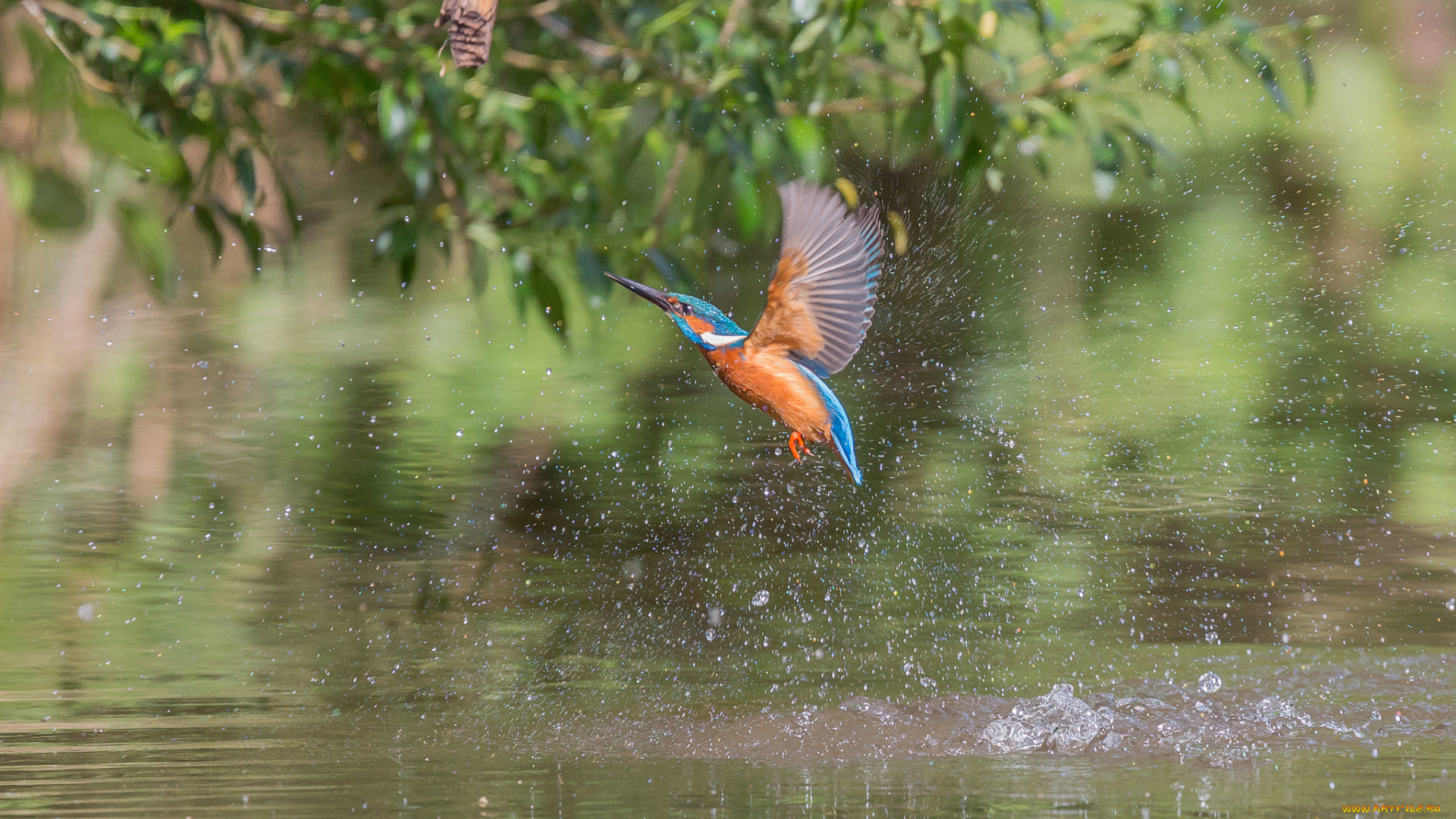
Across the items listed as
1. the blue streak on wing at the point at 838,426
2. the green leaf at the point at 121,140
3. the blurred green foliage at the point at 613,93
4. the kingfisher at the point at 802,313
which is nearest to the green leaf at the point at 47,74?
the green leaf at the point at 121,140

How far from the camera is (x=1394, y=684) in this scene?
8.34 ft

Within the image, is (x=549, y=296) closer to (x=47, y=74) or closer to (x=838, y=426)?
(x=838, y=426)

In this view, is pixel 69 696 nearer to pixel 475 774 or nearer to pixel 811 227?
pixel 475 774

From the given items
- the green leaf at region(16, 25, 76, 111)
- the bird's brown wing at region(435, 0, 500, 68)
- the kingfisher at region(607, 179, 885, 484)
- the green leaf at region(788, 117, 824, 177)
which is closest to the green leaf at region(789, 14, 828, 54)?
the green leaf at region(788, 117, 824, 177)

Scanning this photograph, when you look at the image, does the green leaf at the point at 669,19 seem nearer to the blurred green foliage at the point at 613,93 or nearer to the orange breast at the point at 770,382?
the blurred green foliage at the point at 613,93

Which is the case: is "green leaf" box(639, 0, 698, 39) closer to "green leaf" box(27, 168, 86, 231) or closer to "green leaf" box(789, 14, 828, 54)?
"green leaf" box(789, 14, 828, 54)

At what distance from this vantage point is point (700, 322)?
1.76m

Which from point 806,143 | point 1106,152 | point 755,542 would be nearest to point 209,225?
point 806,143

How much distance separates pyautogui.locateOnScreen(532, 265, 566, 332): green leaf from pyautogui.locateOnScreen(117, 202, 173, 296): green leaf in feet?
5.26

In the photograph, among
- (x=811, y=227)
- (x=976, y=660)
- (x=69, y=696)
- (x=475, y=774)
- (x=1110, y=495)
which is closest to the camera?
(x=811, y=227)

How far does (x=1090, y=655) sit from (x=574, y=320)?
3.37 m

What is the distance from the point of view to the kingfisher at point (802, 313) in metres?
1.74

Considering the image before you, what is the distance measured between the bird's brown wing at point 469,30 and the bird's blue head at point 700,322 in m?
0.50

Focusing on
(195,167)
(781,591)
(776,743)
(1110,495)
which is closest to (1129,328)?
(1110,495)
